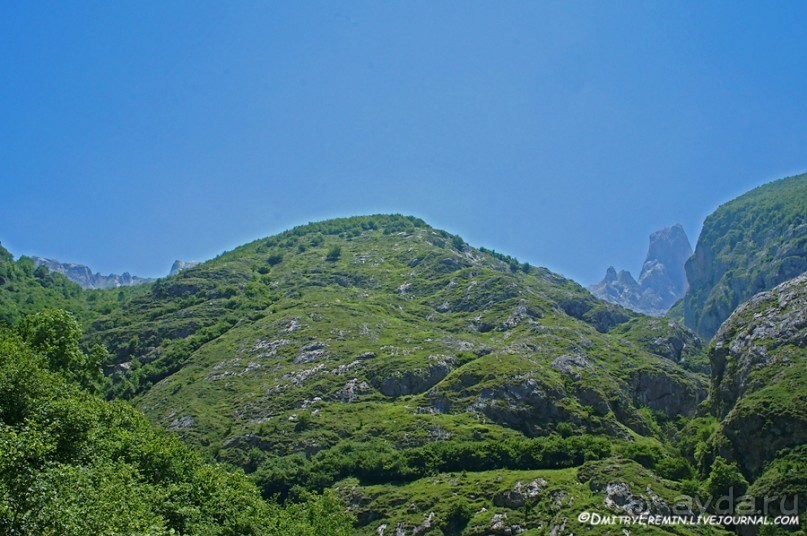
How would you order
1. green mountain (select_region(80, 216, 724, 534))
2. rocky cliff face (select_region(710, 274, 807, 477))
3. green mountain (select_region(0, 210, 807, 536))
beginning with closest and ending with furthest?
green mountain (select_region(0, 210, 807, 536)) → rocky cliff face (select_region(710, 274, 807, 477)) → green mountain (select_region(80, 216, 724, 534))

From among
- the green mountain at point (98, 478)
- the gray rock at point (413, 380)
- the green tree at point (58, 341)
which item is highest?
the gray rock at point (413, 380)

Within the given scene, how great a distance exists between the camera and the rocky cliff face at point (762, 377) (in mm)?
104438

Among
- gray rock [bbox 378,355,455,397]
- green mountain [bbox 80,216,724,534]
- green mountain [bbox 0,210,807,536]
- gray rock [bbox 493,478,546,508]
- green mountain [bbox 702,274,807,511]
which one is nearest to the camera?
green mountain [bbox 0,210,807,536]

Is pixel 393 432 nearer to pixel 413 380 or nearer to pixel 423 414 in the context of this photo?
pixel 423 414

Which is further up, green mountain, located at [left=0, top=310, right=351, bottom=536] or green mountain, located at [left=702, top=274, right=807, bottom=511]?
green mountain, located at [left=702, top=274, right=807, bottom=511]

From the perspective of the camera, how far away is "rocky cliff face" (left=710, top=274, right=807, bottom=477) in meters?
104

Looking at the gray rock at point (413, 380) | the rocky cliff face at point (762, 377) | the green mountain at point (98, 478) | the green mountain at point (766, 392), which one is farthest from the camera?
the gray rock at point (413, 380)

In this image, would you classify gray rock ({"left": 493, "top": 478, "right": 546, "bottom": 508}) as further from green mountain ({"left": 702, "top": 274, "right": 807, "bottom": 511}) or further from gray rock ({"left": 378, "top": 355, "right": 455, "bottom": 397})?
gray rock ({"left": 378, "top": 355, "right": 455, "bottom": 397})

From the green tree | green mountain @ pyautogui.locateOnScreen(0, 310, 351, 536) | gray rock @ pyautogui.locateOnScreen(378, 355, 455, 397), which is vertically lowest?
green mountain @ pyautogui.locateOnScreen(0, 310, 351, 536)

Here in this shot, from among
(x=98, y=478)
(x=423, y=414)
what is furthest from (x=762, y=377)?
(x=98, y=478)

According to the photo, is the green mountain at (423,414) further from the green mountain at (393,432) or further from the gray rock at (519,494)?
the green mountain at (393,432)

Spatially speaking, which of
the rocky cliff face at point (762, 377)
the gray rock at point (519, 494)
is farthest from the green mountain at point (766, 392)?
the gray rock at point (519, 494)

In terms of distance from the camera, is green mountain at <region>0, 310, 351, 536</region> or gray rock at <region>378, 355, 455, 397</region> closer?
green mountain at <region>0, 310, 351, 536</region>

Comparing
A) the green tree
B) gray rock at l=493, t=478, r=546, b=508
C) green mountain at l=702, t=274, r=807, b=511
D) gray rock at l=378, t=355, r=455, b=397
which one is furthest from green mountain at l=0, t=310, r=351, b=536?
green mountain at l=702, t=274, r=807, b=511
